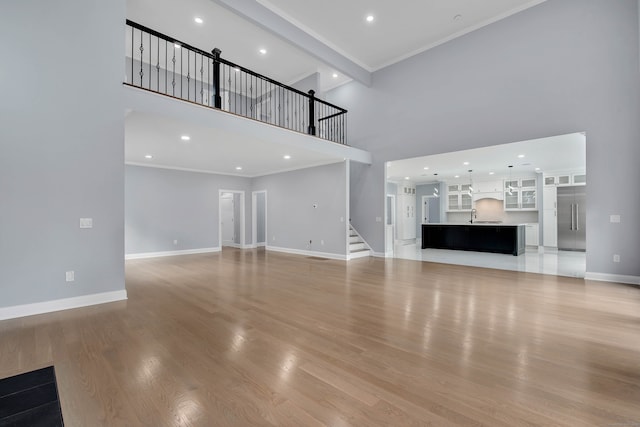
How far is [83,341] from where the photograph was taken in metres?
2.52

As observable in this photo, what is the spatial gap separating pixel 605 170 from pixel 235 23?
7643 mm

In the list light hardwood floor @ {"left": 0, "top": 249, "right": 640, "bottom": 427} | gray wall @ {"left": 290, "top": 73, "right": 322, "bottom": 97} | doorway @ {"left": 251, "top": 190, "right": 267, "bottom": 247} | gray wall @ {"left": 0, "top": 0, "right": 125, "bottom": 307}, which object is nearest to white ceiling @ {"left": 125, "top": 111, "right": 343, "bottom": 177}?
gray wall @ {"left": 0, "top": 0, "right": 125, "bottom": 307}

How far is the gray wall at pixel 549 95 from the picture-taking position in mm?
4582

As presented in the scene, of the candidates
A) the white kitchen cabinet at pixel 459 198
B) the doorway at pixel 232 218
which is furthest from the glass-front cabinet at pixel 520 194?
the doorway at pixel 232 218

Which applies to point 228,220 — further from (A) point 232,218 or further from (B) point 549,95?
(B) point 549,95

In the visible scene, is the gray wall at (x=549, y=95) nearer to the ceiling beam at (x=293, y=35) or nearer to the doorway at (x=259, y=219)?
the ceiling beam at (x=293, y=35)

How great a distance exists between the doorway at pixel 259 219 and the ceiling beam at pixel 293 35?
15.3 ft

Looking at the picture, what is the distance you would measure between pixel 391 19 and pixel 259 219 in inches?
303

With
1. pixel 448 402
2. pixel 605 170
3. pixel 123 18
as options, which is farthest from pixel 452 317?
pixel 123 18

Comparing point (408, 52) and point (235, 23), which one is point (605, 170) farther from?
point (235, 23)

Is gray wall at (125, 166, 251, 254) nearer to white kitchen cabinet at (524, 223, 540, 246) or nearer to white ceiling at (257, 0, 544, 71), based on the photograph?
white ceiling at (257, 0, 544, 71)

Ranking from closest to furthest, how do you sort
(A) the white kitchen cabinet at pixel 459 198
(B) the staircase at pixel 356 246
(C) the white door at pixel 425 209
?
1. (B) the staircase at pixel 356 246
2. (A) the white kitchen cabinet at pixel 459 198
3. (C) the white door at pixel 425 209

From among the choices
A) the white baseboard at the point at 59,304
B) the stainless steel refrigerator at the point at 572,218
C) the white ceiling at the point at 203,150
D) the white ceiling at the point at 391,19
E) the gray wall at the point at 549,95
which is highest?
the white ceiling at the point at 391,19

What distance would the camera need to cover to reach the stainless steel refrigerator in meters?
8.55
